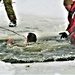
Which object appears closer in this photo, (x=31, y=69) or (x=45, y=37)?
(x=31, y=69)

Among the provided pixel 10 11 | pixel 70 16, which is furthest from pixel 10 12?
pixel 70 16

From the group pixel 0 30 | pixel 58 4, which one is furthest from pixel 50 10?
pixel 0 30

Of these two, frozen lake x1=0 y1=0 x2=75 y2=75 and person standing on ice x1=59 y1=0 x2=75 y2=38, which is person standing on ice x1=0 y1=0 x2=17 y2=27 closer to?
frozen lake x1=0 y1=0 x2=75 y2=75

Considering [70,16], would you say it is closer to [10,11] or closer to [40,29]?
[40,29]

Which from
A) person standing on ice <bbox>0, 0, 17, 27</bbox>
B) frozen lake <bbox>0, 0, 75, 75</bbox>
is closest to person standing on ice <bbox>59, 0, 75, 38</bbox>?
frozen lake <bbox>0, 0, 75, 75</bbox>

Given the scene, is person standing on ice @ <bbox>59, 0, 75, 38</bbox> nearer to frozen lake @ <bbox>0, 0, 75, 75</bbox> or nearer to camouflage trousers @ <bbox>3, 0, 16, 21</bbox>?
frozen lake @ <bbox>0, 0, 75, 75</bbox>

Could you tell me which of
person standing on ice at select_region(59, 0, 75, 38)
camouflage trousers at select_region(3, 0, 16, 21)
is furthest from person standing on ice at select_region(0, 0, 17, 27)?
person standing on ice at select_region(59, 0, 75, 38)

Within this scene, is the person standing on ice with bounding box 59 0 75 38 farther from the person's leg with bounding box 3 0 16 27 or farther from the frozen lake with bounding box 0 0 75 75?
the person's leg with bounding box 3 0 16 27

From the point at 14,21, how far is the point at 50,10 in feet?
0.89

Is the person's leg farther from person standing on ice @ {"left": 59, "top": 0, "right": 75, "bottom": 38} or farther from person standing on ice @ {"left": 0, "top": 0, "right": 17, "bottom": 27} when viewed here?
person standing on ice @ {"left": 59, "top": 0, "right": 75, "bottom": 38}

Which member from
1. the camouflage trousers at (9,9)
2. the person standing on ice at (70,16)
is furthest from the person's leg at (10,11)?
the person standing on ice at (70,16)

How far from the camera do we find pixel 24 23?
6.47 ft

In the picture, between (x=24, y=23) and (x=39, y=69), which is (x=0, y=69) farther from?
(x=24, y=23)

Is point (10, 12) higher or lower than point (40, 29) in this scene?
higher
